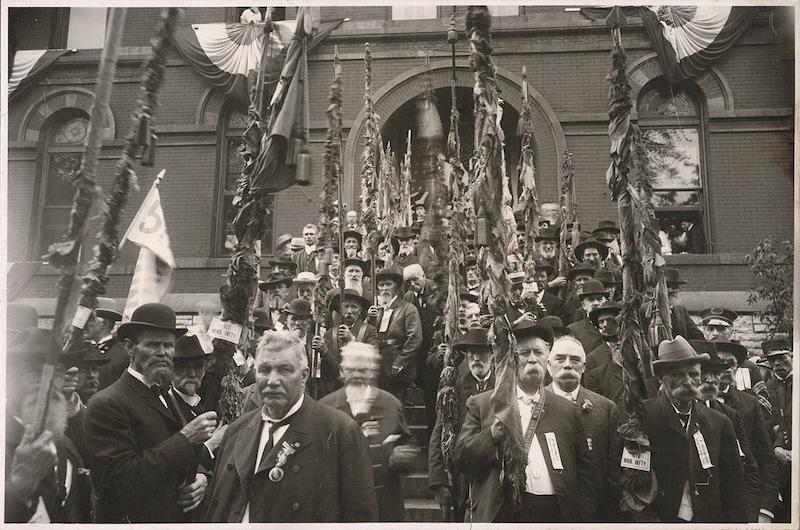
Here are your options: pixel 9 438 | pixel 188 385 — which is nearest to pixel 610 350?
pixel 188 385

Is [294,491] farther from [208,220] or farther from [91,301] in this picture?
[208,220]

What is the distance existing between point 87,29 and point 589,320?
→ 4853 mm

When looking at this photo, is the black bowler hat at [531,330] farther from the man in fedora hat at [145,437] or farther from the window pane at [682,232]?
the window pane at [682,232]

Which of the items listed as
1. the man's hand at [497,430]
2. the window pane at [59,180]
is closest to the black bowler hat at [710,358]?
the man's hand at [497,430]

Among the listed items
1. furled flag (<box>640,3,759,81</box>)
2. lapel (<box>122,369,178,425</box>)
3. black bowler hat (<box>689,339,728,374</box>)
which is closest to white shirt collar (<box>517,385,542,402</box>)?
black bowler hat (<box>689,339,728,374</box>)

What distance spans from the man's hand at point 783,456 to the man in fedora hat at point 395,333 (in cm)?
244

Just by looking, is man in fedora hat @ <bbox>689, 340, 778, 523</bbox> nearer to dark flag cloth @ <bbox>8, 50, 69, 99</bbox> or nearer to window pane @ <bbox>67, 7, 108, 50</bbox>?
window pane @ <bbox>67, 7, 108, 50</bbox>

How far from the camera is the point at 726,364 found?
169 inches

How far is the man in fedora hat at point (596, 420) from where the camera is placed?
11.9ft

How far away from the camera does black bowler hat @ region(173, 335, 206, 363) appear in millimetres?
3980

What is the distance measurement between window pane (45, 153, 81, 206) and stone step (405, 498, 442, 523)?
3.94 meters

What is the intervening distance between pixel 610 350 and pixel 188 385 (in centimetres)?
276

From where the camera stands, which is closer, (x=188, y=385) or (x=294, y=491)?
(x=294, y=491)

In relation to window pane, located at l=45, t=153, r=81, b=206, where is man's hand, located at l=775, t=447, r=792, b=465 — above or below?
below
